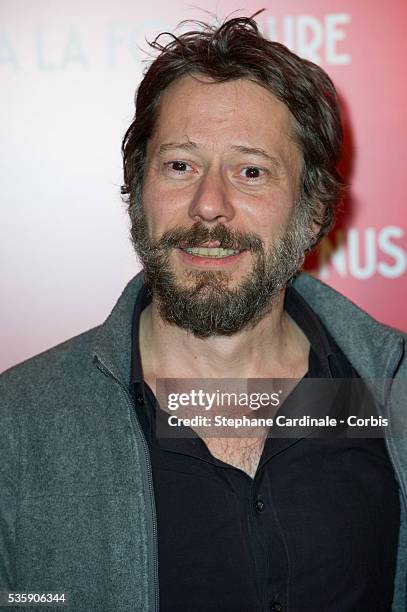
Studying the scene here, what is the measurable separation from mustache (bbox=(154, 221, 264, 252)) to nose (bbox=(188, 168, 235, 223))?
21 millimetres

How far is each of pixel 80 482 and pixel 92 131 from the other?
918mm

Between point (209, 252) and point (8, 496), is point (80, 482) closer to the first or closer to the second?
point (8, 496)

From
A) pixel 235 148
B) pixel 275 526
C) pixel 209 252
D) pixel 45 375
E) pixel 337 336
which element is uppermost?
pixel 235 148

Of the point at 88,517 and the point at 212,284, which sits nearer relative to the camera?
the point at 88,517

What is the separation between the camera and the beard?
5.32ft

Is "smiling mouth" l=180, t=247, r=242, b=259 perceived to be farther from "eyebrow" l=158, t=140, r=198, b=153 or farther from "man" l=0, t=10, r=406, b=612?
"eyebrow" l=158, t=140, r=198, b=153

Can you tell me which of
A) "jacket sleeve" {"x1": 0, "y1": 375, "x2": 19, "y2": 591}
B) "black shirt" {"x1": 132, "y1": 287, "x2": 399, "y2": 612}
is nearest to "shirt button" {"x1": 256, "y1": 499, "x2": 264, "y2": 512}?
"black shirt" {"x1": 132, "y1": 287, "x2": 399, "y2": 612}

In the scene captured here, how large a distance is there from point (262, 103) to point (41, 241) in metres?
0.67

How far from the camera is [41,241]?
199 centimetres

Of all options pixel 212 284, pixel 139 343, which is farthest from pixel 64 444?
pixel 212 284

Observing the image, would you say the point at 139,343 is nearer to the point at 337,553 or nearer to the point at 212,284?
the point at 212,284

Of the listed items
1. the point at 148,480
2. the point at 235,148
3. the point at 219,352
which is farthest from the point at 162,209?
the point at 148,480

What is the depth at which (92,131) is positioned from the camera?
6.46ft

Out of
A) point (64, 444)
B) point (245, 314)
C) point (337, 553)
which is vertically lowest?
point (337, 553)
